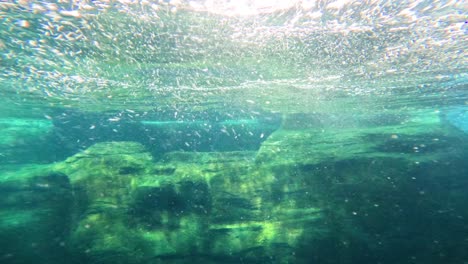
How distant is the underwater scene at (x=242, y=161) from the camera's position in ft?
22.8

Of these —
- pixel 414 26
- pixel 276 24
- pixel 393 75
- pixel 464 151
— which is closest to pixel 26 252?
pixel 276 24

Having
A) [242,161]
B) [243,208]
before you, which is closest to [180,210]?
[243,208]

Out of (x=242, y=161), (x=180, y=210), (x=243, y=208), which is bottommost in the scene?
(x=243, y=208)

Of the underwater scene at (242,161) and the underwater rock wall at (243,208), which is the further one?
the underwater rock wall at (243,208)

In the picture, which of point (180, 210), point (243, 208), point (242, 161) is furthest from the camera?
point (242, 161)

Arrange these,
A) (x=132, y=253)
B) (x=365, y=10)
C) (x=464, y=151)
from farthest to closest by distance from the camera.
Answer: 1. (x=464, y=151)
2. (x=132, y=253)
3. (x=365, y=10)

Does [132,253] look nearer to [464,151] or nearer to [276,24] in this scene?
[276,24]

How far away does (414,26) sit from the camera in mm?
7281

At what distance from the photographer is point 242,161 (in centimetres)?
1120

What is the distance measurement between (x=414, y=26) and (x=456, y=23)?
1.04 metres

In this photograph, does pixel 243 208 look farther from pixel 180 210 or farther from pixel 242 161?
pixel 242 161

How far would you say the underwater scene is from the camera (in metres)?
6.94

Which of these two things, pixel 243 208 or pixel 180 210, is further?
pixel 243 208

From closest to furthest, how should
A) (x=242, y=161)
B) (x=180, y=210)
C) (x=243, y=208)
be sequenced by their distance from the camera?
(x=180, y=210), (x=243, y=208), (x=242, y=161)
